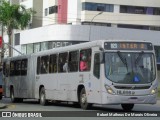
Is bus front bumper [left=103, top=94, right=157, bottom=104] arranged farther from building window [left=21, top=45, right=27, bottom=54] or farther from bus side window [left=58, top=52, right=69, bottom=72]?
building window [left=21, top=45, right=27, bottom=54]

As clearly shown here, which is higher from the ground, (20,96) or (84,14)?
(84,14)

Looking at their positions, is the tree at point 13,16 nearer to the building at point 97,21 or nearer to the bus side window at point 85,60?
the building at point 97,21

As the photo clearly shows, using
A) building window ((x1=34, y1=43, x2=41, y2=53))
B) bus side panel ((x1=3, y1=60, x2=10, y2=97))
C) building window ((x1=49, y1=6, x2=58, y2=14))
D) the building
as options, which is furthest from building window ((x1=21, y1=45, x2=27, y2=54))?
bus side panel ((x1=3, y1=60, x2=10, y2=97))


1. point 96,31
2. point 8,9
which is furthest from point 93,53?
point 8,9

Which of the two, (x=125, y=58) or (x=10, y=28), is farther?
(x=10, y=28)

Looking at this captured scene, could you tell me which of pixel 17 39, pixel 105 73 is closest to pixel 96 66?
pixel 105 73

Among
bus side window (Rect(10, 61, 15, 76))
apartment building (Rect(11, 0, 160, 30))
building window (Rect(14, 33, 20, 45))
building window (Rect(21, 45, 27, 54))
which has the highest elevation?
apartment building (Rect(11, 0, 160, 30))

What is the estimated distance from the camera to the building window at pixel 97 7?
7619 cm

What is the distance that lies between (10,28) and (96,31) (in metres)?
21.9

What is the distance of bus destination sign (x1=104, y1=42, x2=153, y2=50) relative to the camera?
73.7 ft

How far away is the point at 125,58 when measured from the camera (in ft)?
72.8

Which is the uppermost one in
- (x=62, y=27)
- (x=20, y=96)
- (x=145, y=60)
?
(x=62, y=27)

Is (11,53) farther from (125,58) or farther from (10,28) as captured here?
(125,58)

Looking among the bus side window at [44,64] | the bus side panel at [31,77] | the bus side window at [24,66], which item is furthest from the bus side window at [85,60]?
the bus side window at [24,66]
